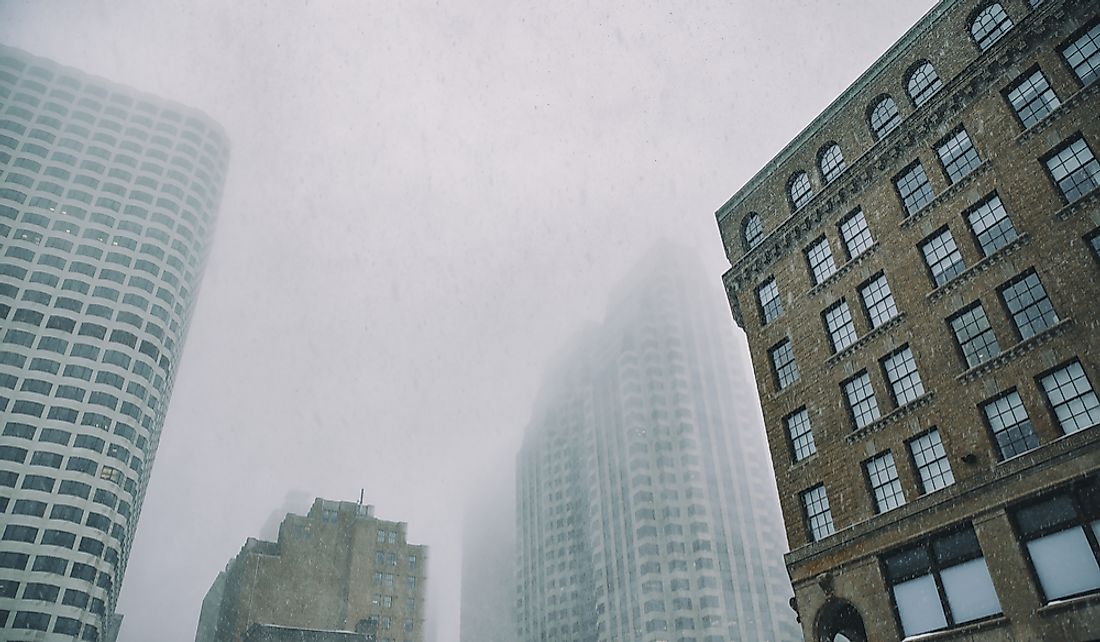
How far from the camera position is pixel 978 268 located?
2405 cm

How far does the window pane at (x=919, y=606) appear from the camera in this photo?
22156 mm

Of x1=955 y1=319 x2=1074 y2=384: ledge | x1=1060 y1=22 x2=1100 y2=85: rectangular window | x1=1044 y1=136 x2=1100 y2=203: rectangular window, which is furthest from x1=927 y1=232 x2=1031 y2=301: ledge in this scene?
x1=1060 y1=22 x2=1100 y2=85: rectangular window

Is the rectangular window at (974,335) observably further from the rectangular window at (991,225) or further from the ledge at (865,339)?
the rectangular window at (991,225)

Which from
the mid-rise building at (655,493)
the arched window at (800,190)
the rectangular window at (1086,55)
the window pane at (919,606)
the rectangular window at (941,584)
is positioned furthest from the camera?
the mid-rise building at (655,493)

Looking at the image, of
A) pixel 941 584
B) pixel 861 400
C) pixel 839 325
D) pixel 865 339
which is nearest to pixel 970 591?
pixel 941 584

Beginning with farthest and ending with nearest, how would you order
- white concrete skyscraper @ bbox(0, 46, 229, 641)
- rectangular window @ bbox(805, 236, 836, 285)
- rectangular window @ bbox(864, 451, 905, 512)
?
white concrete skyscraper @ bbox(0, 46, 229, 641) < rectangular window @ bbox(805, 236, 836, 285) < rectangular window @ bbox(864, 451, 905, 512)

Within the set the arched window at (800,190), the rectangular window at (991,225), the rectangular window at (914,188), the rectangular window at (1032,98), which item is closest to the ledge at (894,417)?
the rectangular window at (991,225)

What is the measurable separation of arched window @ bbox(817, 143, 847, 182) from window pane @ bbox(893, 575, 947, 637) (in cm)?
1673

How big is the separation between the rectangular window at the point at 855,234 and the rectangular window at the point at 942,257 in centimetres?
252

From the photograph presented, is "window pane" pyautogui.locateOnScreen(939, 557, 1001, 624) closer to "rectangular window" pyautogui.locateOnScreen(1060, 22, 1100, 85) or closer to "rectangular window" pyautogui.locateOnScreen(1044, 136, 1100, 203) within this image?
"rectangular window" pyautogui.locateOnScreen(1044, 136, 1100, 203)

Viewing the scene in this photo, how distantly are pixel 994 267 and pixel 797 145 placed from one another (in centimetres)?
1210

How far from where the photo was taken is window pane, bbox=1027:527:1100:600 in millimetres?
19188

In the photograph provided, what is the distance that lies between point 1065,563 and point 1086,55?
1622cm

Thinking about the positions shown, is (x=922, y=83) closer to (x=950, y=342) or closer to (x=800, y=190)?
(x=800, y=190)
